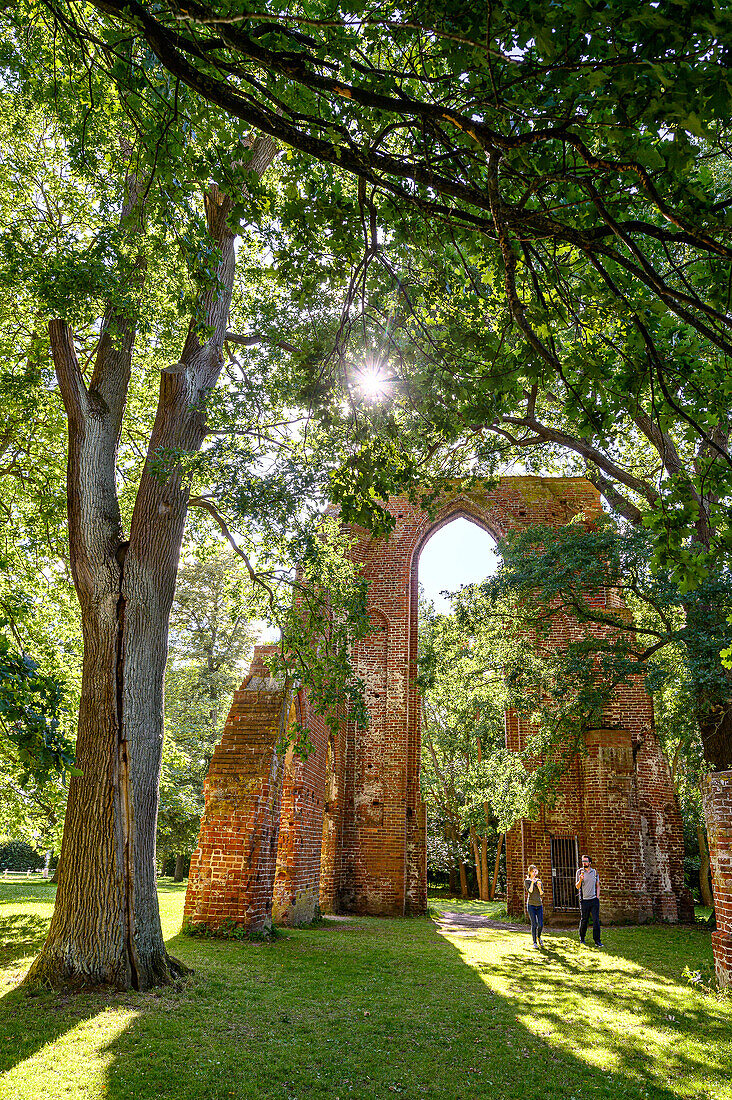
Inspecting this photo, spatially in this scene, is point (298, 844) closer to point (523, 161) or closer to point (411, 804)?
point (411, 804)

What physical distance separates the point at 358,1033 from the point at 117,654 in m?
3.64

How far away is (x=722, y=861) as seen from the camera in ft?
22.7

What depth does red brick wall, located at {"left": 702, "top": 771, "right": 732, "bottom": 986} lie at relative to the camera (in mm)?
6790

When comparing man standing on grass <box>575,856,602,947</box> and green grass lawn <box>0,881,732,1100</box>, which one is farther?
man standing on grass <box>575,856,602,947</box>

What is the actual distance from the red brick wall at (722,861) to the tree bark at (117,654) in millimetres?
Result: 5523

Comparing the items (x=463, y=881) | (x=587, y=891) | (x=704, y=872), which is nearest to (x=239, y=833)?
(x=587, y=891)

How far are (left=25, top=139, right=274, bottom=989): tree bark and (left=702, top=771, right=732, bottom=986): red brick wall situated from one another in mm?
5523

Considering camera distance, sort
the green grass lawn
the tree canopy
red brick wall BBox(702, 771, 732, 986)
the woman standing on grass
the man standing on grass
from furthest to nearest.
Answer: the man standing on grass, the woman standing on grass, red brick wall BBox(702, 771, 732, 986), the green grass lawn, the tree canopy

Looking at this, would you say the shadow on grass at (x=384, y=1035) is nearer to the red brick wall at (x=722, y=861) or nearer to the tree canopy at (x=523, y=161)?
the red brick wall at (x=722, y=861)

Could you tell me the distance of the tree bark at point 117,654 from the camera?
5.09 m

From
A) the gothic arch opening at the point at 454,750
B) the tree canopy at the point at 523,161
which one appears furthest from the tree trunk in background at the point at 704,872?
the tree canopy at the point at 523,161

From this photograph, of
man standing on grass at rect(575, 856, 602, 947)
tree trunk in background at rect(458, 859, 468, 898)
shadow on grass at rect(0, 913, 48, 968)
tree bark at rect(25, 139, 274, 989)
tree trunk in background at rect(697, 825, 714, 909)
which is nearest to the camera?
tree bark at rect(25, 139, 274, 989)

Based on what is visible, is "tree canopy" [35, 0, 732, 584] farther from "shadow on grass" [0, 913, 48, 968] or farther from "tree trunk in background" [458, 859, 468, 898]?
"tree trunk in background" [458, 859, 468, 898]

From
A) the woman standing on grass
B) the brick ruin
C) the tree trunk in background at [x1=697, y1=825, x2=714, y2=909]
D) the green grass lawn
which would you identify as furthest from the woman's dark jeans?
the tree trunk in background at [x1=697, y1=825, x2=714, y2=909]
